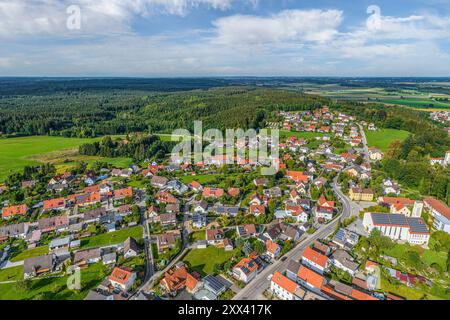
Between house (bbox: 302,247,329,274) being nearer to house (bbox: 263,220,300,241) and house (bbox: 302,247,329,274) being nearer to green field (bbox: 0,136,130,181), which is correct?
house (bbox: 263,220,300,241)

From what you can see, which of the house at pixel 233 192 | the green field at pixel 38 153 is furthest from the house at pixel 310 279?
the green field at pixel 38 153

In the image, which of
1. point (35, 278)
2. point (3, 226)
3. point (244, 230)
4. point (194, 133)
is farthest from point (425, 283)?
point (194, 133)

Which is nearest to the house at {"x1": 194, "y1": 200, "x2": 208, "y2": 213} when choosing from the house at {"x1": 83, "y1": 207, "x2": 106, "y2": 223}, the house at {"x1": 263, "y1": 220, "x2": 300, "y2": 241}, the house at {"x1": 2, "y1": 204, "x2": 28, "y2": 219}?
the house at {"x1": 263, "y1": 220, "x2": 300, "y2": 241}

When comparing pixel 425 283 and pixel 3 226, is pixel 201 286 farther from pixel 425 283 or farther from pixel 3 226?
pixel 3 226

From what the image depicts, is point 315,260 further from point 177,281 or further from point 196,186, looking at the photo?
point 196,186

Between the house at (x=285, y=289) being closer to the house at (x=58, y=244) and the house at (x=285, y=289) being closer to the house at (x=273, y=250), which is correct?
the house at (x=273, y=250)

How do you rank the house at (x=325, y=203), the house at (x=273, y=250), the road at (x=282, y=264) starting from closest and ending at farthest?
the road at (x=282, y=264) → the house at (x=273, y=250) → the house at (x=325, y=203)
